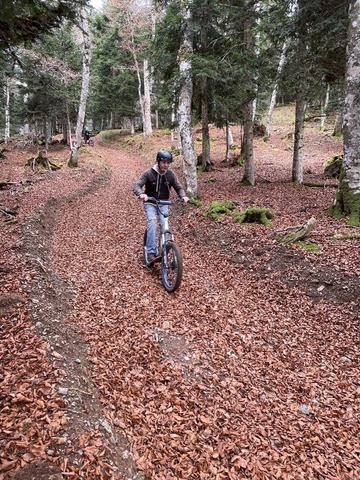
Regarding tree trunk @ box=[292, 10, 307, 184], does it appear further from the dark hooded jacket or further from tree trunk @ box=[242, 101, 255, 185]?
the dark hooded jacket

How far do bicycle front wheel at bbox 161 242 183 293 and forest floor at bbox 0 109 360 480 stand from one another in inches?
9.0

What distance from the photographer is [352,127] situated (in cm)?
765

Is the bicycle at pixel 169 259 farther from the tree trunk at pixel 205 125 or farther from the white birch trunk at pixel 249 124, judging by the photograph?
the tree trunk at pixel 205 125

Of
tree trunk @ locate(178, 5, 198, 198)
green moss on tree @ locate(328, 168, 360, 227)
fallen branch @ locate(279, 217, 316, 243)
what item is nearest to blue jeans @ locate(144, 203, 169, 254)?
fallen branch @ locate(279, 217, 316, 243)

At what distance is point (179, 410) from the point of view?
3.64 metres

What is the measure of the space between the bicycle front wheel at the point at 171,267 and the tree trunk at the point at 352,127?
15.7 ft

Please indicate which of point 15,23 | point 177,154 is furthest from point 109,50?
point 15,23

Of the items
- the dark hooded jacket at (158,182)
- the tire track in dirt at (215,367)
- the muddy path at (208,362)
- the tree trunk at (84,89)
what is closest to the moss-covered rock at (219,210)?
the muddy path at (208,362)

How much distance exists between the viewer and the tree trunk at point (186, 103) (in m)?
11.6

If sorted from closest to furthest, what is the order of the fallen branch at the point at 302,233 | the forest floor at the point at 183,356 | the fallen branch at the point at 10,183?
the forest floor at the point at 183,356 < the fallen branch at the point at 302,233 < the fallen branch at the point at 10,183

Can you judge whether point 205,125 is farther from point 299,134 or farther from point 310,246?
point 310,246

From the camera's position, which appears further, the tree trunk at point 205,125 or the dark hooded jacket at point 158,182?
the tree trunk at point 205,125

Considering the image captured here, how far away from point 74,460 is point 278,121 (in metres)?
41.4

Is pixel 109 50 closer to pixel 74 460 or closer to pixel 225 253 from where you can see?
pixel 225 253
